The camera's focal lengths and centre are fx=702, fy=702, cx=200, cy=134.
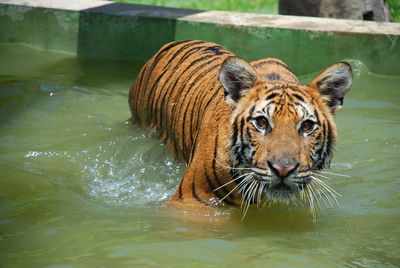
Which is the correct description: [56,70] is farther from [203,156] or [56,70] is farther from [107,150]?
[203,156]

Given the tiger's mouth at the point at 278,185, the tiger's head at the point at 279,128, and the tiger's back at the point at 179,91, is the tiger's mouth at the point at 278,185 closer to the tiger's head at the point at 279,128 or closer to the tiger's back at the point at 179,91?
the tiger's head at the point at 279,128

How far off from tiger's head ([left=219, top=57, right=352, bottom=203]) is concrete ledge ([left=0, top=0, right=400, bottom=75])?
2695 mm

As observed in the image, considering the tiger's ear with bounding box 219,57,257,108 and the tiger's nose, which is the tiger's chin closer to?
the tiger's nose

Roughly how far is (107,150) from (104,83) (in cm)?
148

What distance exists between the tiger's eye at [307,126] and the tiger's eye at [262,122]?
0.54ft

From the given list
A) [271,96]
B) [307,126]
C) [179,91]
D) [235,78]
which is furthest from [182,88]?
[307,126]

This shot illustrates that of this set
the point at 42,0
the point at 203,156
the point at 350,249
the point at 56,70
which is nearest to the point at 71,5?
the point at 42,0

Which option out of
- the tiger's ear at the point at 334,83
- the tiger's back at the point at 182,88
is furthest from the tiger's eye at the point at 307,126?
the tiger's back at the point at 182,88

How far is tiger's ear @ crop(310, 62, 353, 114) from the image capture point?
334 cm

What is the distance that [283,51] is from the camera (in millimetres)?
6238

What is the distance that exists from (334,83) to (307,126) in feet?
1.01

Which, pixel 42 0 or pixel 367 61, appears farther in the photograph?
pixel 42 0

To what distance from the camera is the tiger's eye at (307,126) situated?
323 centimetres

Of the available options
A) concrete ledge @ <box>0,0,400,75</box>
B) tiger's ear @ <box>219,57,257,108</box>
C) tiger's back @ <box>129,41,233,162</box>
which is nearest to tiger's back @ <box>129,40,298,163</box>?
tiger's back @ <box>129,41,233,162</box>
